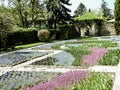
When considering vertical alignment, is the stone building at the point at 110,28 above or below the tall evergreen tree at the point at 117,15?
below

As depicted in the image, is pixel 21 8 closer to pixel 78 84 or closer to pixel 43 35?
pixel 43 35

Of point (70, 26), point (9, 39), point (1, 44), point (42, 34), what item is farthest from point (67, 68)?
point (70, 26)

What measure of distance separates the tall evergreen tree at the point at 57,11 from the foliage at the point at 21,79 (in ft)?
105

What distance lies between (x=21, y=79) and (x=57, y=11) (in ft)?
113

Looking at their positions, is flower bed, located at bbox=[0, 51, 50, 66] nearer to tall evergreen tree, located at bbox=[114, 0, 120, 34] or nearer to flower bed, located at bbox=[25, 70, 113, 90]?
flower bed, located at bbox=[25, 70, 113, 90]

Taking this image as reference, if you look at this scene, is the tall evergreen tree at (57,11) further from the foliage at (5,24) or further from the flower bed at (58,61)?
the flower bed at (58,61)

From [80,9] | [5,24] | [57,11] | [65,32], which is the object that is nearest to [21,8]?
[57,11]

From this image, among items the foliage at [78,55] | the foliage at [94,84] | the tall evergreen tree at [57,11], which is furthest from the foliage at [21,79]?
the tall evergreen tree at [57,11]

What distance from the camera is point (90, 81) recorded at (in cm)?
877

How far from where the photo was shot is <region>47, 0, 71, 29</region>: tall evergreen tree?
145ft

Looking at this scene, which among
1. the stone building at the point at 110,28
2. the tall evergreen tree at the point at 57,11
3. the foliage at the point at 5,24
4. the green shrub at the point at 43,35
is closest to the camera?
the foliage at the point at 5,24

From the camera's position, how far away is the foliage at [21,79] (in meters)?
9.61

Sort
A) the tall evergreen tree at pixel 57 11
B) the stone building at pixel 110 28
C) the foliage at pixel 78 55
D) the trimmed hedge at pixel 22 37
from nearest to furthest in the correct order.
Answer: the foliage at pixel 78 55 < the trimmed hedge at pixel 22 37 < the tall evergreen tree at pixel 57 11 < the stone building at pixel 110 28

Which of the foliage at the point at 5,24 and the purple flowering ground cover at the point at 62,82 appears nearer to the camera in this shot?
the purple flowering ground cover at the point at 62,82
